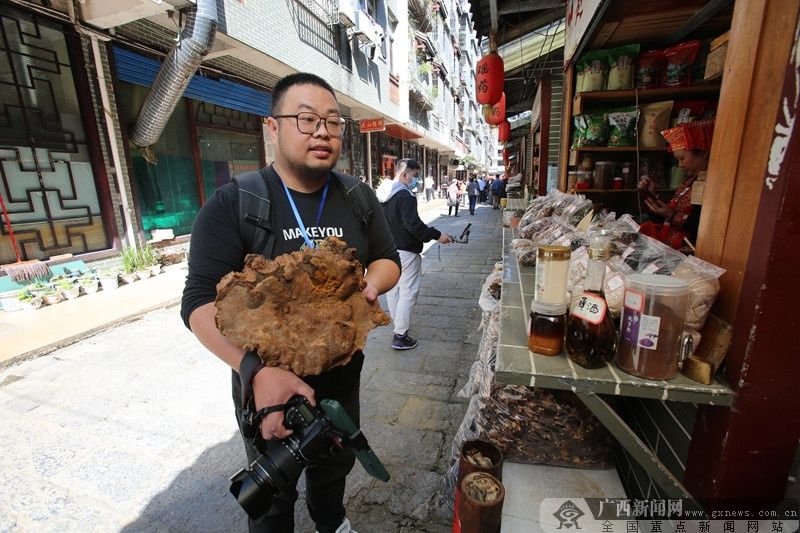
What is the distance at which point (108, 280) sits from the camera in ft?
19.6

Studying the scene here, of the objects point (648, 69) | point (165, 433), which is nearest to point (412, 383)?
point (165, 433)

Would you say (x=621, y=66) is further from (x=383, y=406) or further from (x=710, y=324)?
(x=383, y=406)

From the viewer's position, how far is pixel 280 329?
1205 millimetres

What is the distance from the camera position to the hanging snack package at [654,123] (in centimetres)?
330

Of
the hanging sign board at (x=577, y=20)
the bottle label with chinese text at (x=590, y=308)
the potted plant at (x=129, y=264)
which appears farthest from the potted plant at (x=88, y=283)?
the hanging sign board at (x=577, y=20)

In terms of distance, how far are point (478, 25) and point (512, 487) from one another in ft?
18.9

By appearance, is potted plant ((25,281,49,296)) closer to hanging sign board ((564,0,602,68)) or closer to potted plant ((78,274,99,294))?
potted plant ((78,274,99,294))

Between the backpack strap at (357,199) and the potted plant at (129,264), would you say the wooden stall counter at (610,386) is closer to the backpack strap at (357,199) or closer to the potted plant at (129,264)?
the backpack strap at (357,199)

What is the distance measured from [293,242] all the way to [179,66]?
590 centimetres

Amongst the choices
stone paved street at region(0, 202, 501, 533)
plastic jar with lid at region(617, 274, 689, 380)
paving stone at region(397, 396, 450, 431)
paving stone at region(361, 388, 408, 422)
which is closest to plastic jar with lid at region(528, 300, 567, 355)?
plastic jar with lid at region(617, 274, 689, 380)

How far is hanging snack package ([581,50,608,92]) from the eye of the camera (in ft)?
11.3

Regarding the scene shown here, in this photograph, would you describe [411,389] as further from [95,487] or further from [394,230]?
[95,487]

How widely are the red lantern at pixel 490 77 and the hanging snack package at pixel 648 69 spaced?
239 cm

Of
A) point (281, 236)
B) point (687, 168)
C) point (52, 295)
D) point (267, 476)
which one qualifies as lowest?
point (52, 295)
